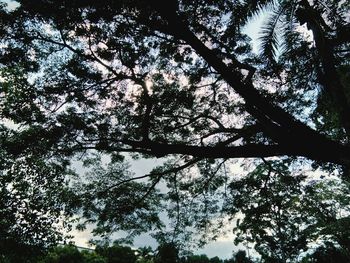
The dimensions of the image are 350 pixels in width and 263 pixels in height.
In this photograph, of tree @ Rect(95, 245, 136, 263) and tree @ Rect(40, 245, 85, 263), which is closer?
tree @ Rect(40, 245, 85, 263)

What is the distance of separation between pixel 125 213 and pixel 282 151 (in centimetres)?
682

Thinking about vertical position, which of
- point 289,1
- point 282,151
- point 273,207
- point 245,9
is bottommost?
point 282,151

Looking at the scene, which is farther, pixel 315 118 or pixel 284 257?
pixel 284 257

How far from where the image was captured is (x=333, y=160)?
20.9ft

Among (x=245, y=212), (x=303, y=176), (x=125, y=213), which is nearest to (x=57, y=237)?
(x=125, y=213)

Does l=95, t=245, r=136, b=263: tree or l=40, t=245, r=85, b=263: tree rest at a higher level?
l=95, t=245, r=136, b=263: tree

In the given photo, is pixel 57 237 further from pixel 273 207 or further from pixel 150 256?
pixel 150 256

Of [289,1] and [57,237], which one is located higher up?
[289,1]

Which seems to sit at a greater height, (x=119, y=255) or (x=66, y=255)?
(x=119, y=255)

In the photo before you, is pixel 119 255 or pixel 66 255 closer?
pixel 66 255

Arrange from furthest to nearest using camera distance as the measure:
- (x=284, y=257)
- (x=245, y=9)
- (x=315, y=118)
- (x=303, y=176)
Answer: (x=284, y=257)
(x=315, y=118)
(x=303, y=176)
(x=245, y=9)

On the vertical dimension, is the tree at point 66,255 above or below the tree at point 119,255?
below

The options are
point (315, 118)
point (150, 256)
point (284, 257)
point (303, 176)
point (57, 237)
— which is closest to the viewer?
point (303, 176)

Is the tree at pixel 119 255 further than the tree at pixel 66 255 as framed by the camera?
Yes
